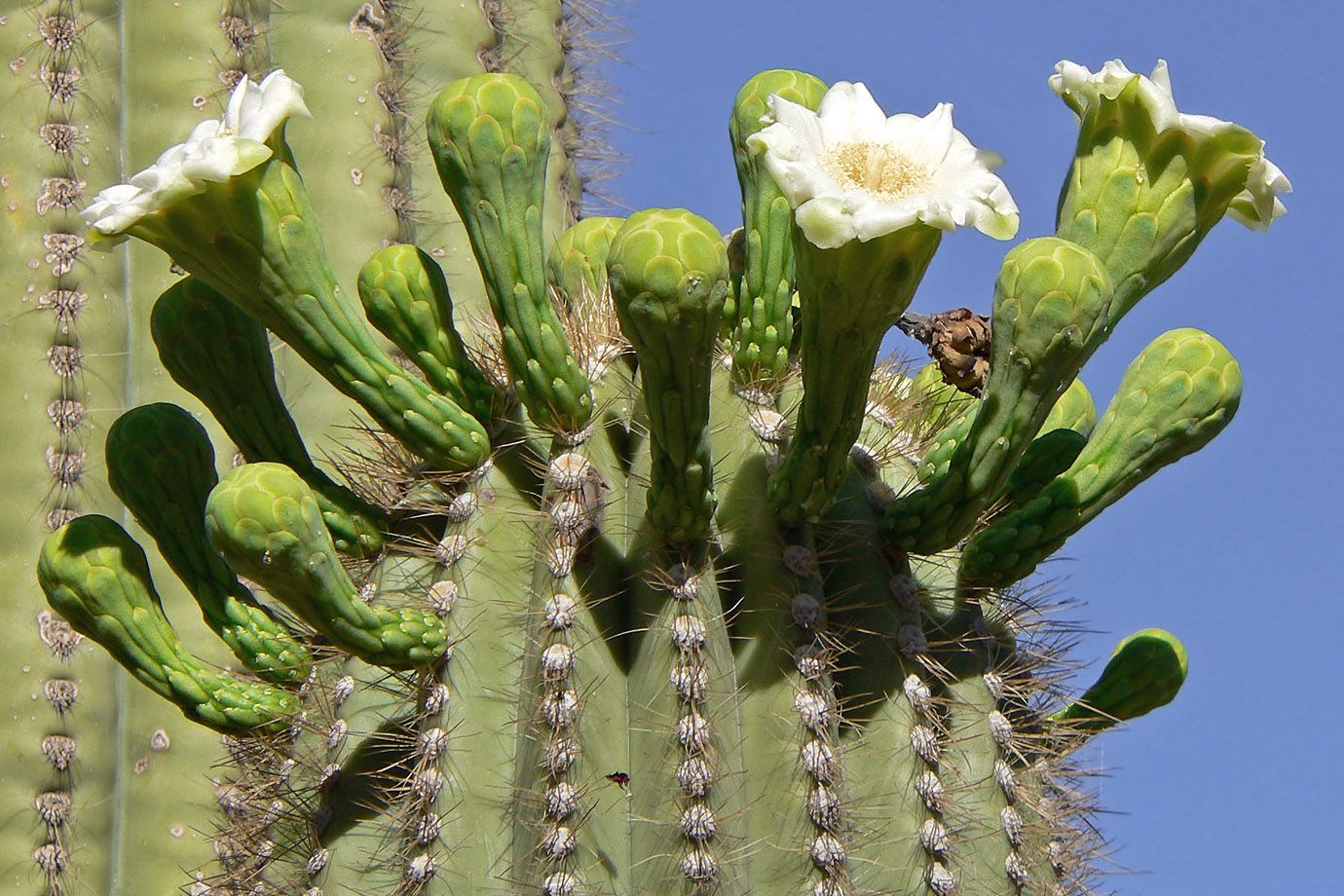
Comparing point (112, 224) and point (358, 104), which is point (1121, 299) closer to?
point (112, 224)

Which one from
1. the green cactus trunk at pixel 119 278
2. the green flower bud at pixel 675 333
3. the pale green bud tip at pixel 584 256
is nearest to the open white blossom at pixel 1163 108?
the green flower bud at pixel 675 333

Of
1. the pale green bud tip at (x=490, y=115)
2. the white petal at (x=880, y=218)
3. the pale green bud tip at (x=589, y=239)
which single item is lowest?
the white petal at (x=880, y=218)

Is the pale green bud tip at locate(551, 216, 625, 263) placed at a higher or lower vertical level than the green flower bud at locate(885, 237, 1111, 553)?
higher

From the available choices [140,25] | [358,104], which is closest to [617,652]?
[358,104]

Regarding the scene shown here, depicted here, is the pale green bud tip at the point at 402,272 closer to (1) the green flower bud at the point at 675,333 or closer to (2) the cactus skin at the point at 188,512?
(2) the cactus skin at the point at 188,512

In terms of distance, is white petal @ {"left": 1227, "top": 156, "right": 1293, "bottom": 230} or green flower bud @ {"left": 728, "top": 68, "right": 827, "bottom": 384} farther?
green flower bud @ {"left": 728, "top": 68, "right": 827, "bottom": 384}

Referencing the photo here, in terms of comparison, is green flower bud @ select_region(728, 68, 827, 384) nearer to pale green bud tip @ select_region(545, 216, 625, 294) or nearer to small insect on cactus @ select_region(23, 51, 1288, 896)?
small insect on cactus @ select_region(23, 51, 1288, 896)

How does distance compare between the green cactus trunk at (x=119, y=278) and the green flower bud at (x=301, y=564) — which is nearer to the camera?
the green flower bud at (x=301, y=564)

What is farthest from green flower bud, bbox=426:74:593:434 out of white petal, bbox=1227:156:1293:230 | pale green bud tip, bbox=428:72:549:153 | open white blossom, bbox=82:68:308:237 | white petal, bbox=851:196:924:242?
white petal, bbox=1227:156:1293:230
